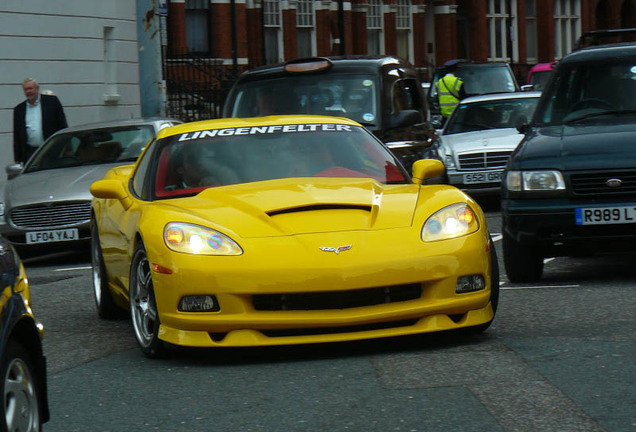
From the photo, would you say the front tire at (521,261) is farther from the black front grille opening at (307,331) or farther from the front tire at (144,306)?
the front tire at (144,306)

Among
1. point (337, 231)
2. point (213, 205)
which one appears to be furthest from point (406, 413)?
point (213, 205)

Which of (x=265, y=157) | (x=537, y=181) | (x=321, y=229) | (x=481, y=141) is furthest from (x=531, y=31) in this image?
(x=321, y=229)

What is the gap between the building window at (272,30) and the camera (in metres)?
42.2

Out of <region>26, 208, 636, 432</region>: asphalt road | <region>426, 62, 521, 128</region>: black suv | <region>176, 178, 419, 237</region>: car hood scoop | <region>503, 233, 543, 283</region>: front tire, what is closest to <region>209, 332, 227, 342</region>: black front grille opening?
<region>26, 208, 636, 432</region>: asphalt road

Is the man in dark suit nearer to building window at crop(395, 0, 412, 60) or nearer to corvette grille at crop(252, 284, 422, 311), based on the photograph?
corvette grille at crop(252, 284, 422, 311)

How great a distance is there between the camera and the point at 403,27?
50.5m

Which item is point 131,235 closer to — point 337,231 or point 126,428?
point 337,231

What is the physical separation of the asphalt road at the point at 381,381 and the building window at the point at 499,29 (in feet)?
162

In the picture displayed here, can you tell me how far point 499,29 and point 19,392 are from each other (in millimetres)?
54947

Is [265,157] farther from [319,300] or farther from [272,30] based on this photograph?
[272,30]

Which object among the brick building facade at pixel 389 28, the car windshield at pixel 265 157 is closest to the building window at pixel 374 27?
the brick building facade at pixel 389 28

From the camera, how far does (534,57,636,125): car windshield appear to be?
35.7 ft

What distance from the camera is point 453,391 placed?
6.20 meters

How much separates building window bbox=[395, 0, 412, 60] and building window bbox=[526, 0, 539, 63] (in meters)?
11.8
